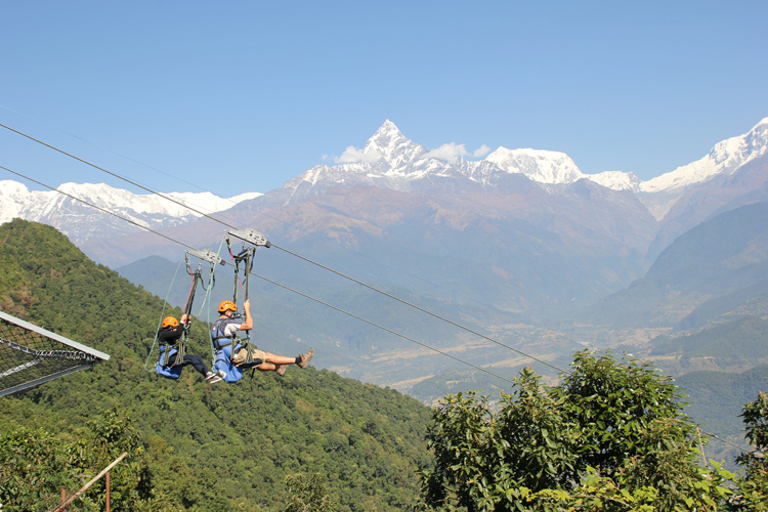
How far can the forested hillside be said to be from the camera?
55.4 metres

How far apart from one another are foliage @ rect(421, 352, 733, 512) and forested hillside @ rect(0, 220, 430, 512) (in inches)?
1463

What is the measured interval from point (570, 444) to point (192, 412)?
67.0 m

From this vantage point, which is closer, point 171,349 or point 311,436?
point 171,349

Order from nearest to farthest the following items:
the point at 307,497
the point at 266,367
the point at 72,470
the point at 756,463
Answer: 1. the point at 756,463
2. the point at 266,367
3. the point at 72,470
4. the point at 307,497

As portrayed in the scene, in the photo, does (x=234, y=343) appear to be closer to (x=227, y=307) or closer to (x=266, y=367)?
(x=227, y=307)

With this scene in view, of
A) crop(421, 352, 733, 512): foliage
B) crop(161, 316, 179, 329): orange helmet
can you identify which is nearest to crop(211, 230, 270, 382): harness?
crop(161, 316, 179, 329): orange helmet

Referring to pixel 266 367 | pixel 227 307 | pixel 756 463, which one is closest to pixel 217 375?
pixel 266 367

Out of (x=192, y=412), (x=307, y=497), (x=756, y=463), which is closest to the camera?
(x=756, y=463)

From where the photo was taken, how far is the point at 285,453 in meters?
72.1

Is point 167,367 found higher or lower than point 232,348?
lower

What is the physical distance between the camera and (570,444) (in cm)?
1205

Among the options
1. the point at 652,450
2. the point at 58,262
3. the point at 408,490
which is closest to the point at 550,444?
the point at 652,450

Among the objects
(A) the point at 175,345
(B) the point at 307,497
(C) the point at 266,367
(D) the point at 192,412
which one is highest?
(C) the point at 266,367

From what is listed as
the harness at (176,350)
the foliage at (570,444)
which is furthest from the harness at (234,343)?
the foliage at (570,444)
